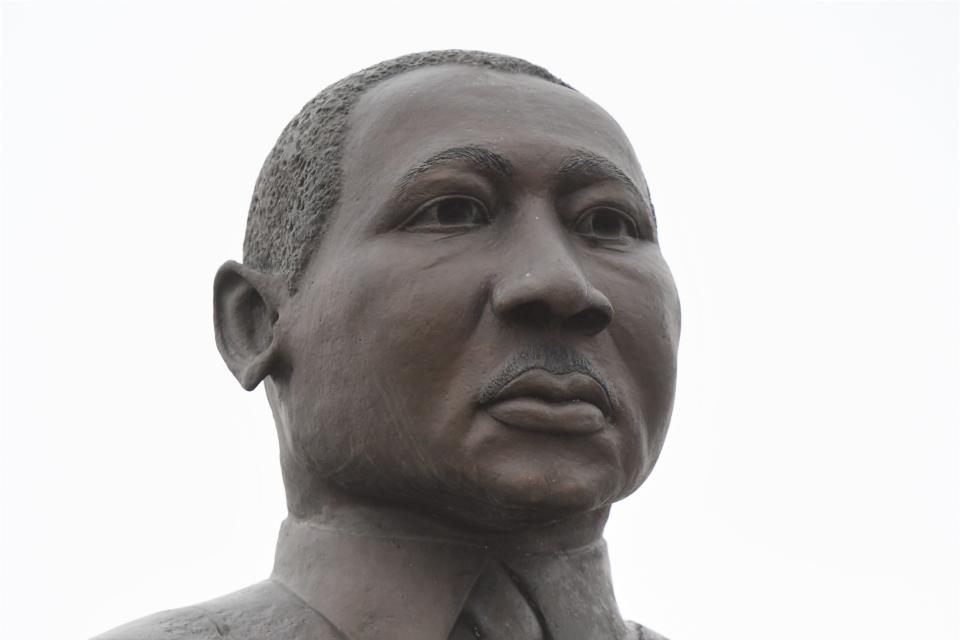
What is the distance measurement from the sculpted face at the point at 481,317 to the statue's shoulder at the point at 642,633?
0.60 metres

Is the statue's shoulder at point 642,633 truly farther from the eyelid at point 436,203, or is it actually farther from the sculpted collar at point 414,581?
the eyelid at point 436,203

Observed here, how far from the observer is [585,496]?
152 inches

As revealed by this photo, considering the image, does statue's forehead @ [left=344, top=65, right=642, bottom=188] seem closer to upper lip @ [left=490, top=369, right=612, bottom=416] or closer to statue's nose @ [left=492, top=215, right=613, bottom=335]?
statue's nose @ [left=492, top=215, right=613, bottom=335]

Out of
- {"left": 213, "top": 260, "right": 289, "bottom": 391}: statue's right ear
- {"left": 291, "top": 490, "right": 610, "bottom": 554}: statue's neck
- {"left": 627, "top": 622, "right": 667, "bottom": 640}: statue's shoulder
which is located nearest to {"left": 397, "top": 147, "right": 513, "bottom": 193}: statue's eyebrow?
{"left": 213, "top": 260, "right": 289, "bottom": 391}: statue's right ear

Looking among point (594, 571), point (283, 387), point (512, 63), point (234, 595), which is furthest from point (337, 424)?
point (512, 63)

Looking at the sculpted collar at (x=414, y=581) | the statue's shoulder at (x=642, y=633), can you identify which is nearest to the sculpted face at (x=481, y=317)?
the sculpted collar at (x=414, y=581)

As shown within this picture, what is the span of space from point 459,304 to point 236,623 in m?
1.08

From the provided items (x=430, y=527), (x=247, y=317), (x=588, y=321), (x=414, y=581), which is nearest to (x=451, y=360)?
(x=588, y=321)

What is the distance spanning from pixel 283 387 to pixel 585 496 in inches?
39.4

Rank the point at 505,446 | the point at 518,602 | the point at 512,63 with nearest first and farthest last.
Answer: the point at 505,446, the point at 518,602, the point at 512,63

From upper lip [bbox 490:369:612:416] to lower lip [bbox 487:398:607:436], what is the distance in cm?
1

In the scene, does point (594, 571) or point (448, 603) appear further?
point (594, 571)

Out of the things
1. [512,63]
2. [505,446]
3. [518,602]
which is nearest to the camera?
[505,446]

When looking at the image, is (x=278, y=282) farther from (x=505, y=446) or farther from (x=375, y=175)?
(x=505, y=446)
